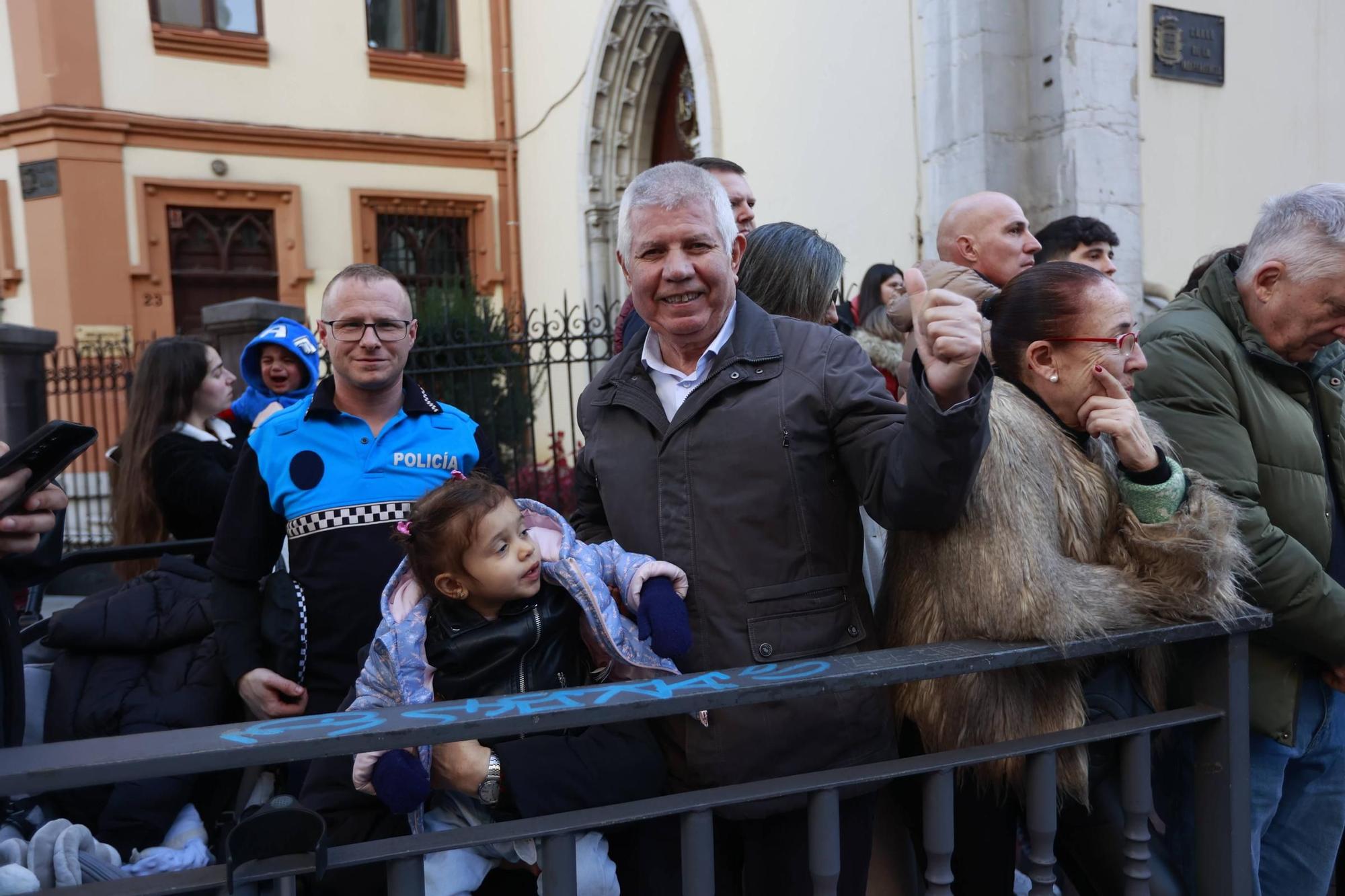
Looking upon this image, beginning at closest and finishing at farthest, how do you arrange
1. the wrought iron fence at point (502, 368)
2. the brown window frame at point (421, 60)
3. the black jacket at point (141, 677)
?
the black jacket at point (141, 677) → the wrought iron fence at point (502, 368) → the brown window frame at point (421, 60)

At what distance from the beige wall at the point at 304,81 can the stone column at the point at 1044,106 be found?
8.59 meters

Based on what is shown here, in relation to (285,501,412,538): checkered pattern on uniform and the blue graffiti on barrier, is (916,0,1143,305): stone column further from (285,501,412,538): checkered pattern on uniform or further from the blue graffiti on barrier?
the blue graffiti on barrier

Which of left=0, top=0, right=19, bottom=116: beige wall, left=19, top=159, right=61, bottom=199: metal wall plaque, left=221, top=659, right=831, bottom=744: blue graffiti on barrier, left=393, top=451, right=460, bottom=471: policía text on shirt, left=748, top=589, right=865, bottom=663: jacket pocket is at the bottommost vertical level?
left=748, top=589, right=865, bottom=663: jacket pocket

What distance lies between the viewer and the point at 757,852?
187 centimetres

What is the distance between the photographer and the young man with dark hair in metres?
3.96

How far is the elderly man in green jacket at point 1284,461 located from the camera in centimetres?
205

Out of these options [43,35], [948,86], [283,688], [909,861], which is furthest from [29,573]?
[43,35]

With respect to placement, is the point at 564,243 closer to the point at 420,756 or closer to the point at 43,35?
the point at 43,35

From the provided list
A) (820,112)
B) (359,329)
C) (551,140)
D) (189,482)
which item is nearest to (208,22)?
(551,140)

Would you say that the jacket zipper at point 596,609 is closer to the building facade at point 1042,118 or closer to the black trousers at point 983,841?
the black trousers at point 983,841

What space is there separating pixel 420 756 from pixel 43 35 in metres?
12.4

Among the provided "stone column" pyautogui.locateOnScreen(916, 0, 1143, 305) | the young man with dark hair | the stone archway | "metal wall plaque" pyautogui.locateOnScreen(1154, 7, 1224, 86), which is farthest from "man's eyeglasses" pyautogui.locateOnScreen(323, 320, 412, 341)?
the stone archway

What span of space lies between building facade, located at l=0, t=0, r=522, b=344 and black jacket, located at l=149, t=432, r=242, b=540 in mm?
6426

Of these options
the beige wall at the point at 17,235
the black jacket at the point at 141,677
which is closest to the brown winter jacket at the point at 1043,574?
the black jacket at the point at 141,677
